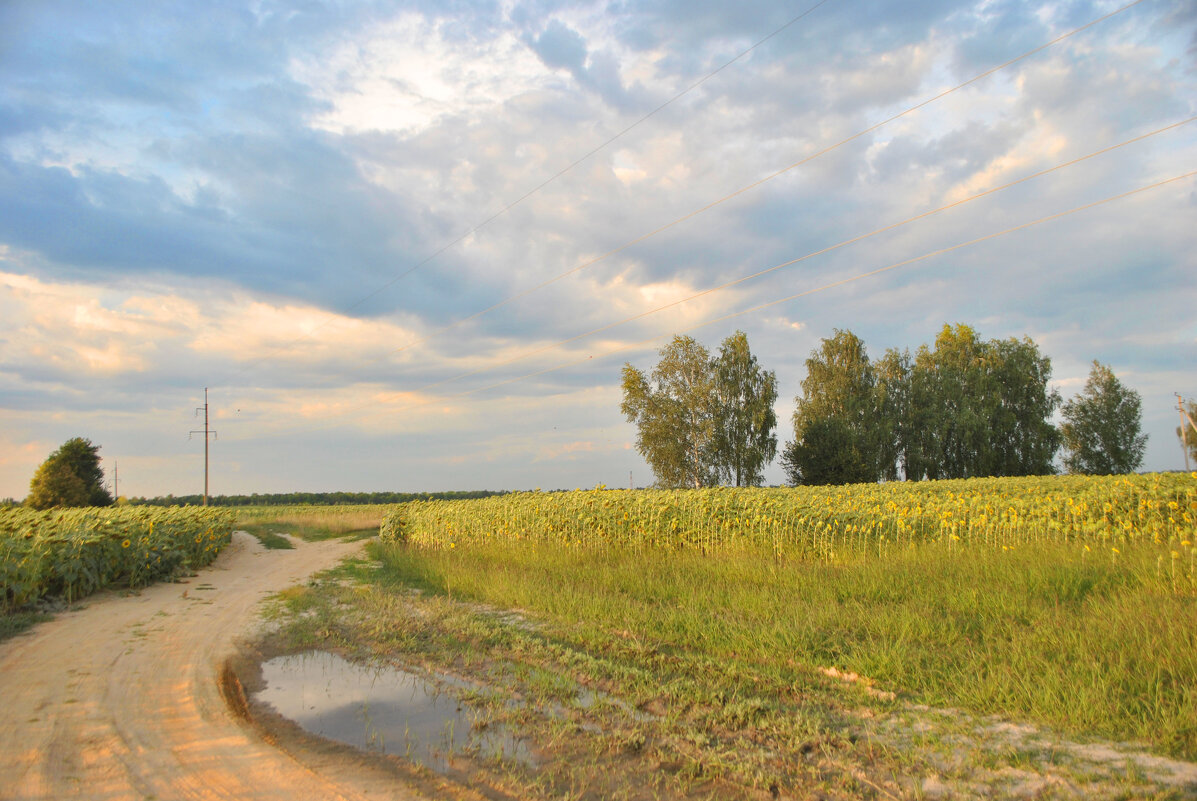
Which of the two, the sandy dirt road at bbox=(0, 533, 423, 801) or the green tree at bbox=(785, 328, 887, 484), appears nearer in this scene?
the sandy dirt road at bbox=(0, 533, 423, 801)

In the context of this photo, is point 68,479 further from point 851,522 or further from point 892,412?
point 892,412

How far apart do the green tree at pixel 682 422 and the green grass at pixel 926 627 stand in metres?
31.1

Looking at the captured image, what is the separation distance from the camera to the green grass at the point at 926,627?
442 centimetres

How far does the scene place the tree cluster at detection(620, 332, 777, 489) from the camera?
137ft

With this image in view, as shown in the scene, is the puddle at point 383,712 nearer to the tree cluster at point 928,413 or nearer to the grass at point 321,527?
the grass at point 321,527

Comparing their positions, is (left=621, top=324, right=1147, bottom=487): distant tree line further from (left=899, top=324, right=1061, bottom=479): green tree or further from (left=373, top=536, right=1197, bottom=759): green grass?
(left=373, top=536, right=1197, bottom=759): green grass

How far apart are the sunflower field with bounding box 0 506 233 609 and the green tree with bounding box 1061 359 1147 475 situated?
61.9m

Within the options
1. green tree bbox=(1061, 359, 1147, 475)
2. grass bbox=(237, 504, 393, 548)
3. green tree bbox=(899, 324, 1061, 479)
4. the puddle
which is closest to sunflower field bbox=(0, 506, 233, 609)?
the puddle

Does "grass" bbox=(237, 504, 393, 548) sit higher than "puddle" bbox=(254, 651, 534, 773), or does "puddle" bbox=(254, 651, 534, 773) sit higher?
"puddle" bbox=(254, 651, 534, 773)

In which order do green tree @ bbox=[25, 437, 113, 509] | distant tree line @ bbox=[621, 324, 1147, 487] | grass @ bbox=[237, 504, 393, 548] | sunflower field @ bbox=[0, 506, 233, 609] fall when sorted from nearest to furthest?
sunflower field @ bbox=[0, 506, 233, 609], grass @ bbox=[237, 504, 393, 548], green tree @ bbox=[25, 437, 113, 509], distant tree line @ bbox=[621, 324, 1147, 487]

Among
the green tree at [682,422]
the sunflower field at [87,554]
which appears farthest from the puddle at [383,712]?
the green tree at [682,422]

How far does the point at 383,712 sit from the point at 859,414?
149ft

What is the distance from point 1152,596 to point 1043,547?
10.2 feet

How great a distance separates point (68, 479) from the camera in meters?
33.6
